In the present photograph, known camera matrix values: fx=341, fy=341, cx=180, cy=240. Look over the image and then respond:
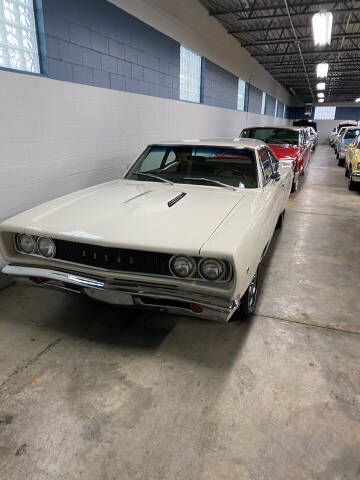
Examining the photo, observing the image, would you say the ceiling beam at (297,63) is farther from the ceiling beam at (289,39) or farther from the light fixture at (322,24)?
the light fixture at (322,24)

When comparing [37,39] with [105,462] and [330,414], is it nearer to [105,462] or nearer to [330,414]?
[105,462]

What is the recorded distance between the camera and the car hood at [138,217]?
225 cm

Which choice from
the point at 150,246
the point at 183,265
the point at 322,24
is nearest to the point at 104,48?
the point at 150,246

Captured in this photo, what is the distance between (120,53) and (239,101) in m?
9.94

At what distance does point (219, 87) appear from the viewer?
1082 cm

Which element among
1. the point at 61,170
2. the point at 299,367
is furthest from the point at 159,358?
the point at 61,170

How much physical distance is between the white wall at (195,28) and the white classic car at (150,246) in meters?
3.93

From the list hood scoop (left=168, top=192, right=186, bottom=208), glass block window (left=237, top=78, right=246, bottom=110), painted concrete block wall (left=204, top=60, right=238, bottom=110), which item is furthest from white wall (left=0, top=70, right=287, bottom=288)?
glass block window (left=237, top=78, right=246, bottom=110)

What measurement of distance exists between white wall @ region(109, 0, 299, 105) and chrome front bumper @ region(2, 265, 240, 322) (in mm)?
4574

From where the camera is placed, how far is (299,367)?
2.42m

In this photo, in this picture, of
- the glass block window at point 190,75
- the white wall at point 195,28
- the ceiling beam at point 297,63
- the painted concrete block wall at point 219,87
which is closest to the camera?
the white wall at point 195,28

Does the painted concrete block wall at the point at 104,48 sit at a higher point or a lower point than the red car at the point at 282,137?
higher

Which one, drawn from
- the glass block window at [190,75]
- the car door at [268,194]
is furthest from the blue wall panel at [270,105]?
the car door at [268,194]

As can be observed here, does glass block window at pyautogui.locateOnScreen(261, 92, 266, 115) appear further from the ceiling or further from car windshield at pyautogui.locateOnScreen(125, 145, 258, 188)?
car windshield at pyautogui.locateOnScreen(125, 145, 258, 188)
